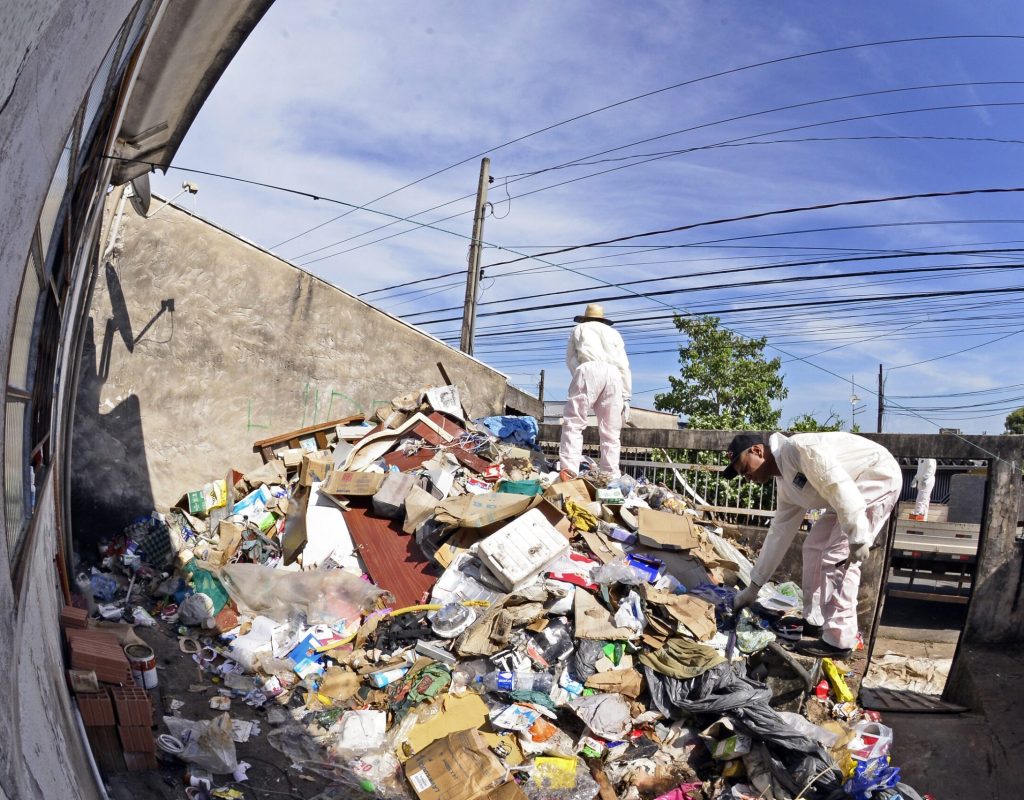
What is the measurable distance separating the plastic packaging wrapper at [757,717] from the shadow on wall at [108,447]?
530 cm

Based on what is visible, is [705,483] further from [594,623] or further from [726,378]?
[726,378]

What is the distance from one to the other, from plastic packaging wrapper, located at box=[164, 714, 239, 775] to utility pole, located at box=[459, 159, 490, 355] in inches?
375

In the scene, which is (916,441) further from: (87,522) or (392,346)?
(87,522)

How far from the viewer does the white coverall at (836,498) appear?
4367 mm

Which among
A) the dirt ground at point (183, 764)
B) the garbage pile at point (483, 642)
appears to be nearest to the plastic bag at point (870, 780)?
the garbage pile at point (483, 642)

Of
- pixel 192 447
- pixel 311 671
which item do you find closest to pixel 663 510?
pixel 311 671

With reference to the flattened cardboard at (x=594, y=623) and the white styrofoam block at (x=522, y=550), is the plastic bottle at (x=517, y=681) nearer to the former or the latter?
the flattened cardboard at (x=594, y=623)

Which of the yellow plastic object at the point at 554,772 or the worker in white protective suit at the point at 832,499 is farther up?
the worker in white protective suit at the point at 832,499

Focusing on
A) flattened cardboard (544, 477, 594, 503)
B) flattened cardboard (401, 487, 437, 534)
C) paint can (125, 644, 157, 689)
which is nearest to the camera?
paint can (125, 644, 157, 689)

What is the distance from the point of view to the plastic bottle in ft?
14.3

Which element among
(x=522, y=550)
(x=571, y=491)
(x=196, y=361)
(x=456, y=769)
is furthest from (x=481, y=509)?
(x=196, y=361)

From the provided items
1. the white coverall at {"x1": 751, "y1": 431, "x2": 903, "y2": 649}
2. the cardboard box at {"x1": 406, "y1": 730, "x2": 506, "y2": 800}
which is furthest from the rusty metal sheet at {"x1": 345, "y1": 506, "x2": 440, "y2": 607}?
the white coverall at {"x1": 751, "y1": 431, "x2": 903, "y2": 649}

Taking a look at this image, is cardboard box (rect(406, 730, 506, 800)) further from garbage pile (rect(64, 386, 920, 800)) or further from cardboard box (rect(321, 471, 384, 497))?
cardboard box (rect(321, 471, 384, 497))

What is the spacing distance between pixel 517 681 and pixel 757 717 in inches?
53.3
